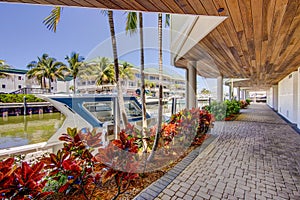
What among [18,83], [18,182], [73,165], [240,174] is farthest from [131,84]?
[18,83]

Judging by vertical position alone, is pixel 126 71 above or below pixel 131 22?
below

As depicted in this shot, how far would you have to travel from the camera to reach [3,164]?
1304 millimetres

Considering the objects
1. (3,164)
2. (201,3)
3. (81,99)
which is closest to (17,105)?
(81,99)

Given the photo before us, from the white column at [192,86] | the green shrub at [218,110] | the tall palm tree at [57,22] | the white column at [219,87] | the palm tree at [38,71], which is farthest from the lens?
the palm tree at [38,71]

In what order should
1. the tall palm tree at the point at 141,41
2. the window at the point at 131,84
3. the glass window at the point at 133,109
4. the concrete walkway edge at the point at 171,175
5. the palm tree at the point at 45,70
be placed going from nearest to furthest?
the concrete walkway edge at the point at 171,175, the tall palm tree at the point at 141,41, the window at the point at 131,84, the glass window at the point at 133,109, the palm tree at the point at 45,70

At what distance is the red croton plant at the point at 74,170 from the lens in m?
1.26

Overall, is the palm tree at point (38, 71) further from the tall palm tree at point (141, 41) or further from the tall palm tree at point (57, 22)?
the tall palm tree at point (141, 41)

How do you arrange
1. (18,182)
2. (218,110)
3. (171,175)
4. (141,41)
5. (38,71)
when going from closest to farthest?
(18,182) → (171,175) → (141,41) → (218,110) → (38,71)

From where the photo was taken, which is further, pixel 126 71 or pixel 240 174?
pixel 126 71

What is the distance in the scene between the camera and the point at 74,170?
162 cm

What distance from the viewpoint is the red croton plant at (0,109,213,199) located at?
4.13 feet

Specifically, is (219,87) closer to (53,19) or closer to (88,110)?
(88,110)

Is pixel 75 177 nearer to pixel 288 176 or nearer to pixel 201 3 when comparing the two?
pixel 201 3

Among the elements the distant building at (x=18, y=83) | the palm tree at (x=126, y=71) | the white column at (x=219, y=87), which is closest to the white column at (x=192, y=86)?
the palm tree at (x=126, y=71)
